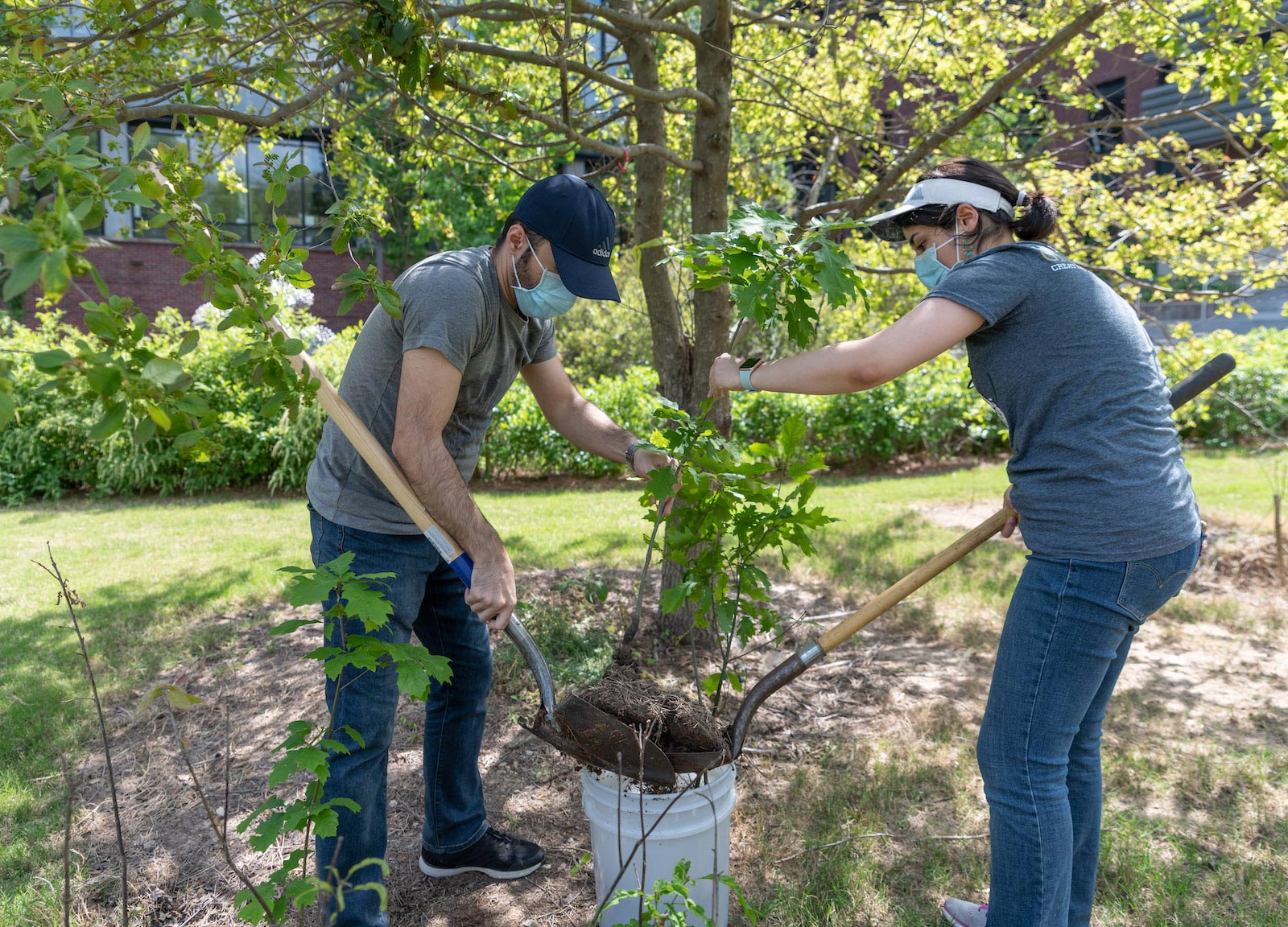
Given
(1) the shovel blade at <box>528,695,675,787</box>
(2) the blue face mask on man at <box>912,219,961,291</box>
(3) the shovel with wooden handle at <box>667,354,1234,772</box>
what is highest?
(2) the blue face mask on man at <box>912,219,961,291</box>

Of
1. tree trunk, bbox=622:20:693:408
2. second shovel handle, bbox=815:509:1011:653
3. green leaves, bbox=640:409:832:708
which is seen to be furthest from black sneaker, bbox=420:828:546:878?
tree trunk, bbox=622:20:693:408

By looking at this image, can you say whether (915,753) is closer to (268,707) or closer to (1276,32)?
(268,707)

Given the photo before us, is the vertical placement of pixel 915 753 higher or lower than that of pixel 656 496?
lower

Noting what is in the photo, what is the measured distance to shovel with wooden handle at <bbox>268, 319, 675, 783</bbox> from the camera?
6.84 feet

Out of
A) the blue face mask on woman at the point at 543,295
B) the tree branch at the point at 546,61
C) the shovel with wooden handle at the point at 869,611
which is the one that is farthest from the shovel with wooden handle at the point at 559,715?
the tree branch at the point at 546,61

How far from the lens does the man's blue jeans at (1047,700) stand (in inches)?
77.5

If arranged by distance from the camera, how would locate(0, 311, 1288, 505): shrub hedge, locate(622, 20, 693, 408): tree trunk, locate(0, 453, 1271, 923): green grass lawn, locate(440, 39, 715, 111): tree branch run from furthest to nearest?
locate(0, 311, 1288, 505): shrub hedge, locate(622, 20, 693, 408): tree trunk, locate(0, 453, 1271, 923): green grass lawn, locate(440, 39, 715, 111): tree branch

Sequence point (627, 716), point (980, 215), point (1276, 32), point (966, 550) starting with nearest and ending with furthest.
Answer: point (980, 215), point (627, 716), point (966, 550), point (1276, 32)

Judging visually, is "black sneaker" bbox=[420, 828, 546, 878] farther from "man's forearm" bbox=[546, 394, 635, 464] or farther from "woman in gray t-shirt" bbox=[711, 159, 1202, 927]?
"woman in gray t-shirt" bbox=[711, 159, 1202, 927]

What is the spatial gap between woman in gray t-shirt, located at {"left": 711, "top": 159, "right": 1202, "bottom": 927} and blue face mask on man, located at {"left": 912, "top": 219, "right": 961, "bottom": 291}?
17 cm

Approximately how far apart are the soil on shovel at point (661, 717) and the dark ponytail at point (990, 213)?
1387 millimetres

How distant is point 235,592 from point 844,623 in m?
4.42

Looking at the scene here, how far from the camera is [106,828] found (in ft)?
9.93

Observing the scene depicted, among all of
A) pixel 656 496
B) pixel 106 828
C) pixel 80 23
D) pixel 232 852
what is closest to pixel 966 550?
pixel 656 496
